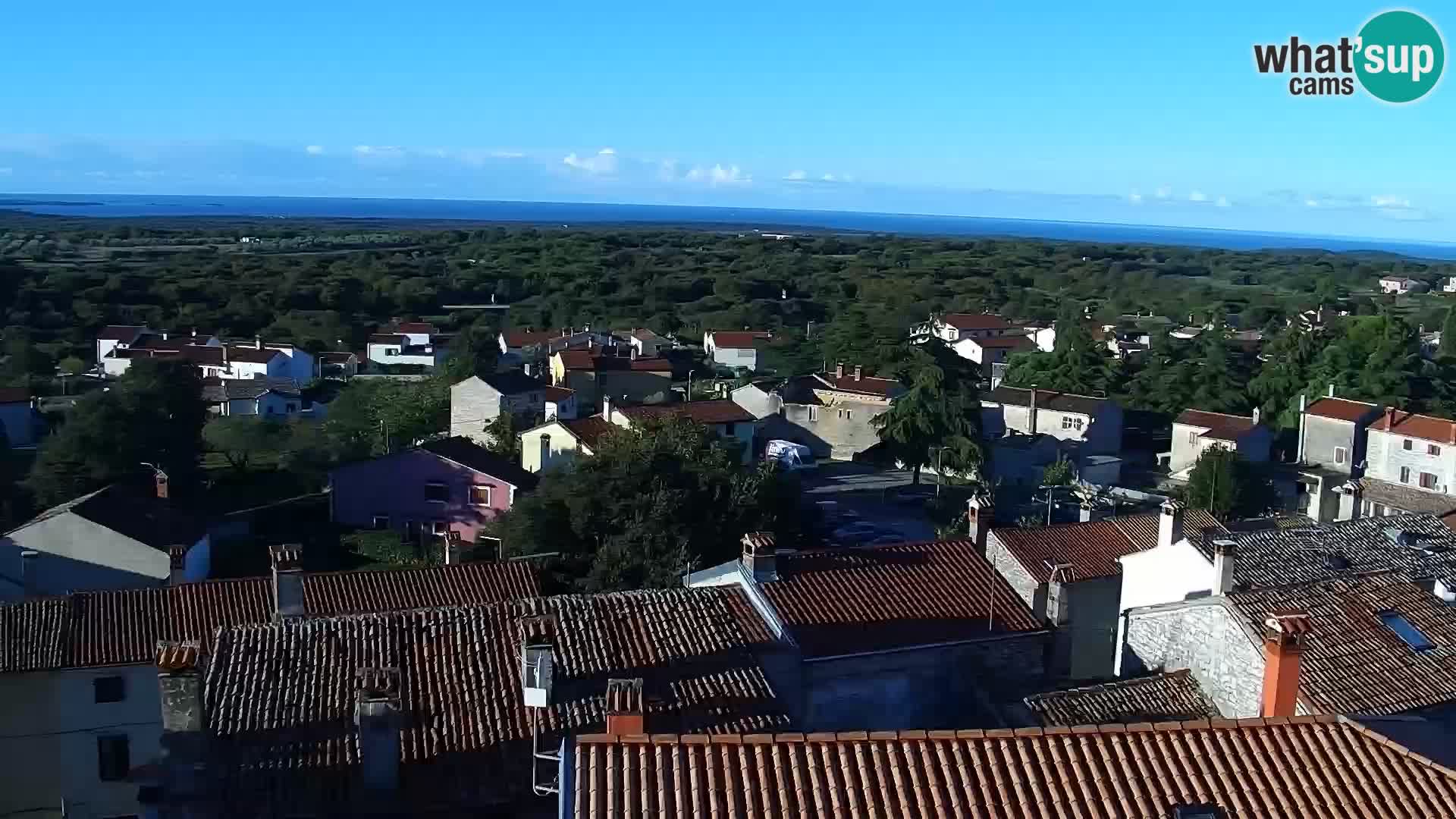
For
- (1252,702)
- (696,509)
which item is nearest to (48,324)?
(696,509)

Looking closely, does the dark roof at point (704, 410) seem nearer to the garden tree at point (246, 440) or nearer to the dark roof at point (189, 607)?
the garden tree at point (246, 440)

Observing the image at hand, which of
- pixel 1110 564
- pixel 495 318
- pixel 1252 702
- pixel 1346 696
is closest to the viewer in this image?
pixel 1346 696

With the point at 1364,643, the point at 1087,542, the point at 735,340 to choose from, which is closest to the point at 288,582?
the point at 1087,542

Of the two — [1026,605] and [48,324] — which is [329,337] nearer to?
[48,324]

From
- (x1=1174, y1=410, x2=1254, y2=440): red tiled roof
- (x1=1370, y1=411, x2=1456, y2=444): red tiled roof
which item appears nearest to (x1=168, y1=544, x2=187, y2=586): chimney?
(x1=1174, y1=410, x2=1254, y2=440): red tiled roof

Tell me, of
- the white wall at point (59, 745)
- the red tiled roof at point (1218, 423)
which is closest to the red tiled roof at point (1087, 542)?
the white wall at point (59, 745)

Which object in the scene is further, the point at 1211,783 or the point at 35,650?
the point at 35,650

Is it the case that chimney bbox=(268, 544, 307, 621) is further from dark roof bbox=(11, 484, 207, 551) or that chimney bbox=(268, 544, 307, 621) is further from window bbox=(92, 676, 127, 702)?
dark roof bbox=(11, 484, 207, 551)

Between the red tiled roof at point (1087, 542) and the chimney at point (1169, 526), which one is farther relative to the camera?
the red tiled roof at point (1087, 542)
